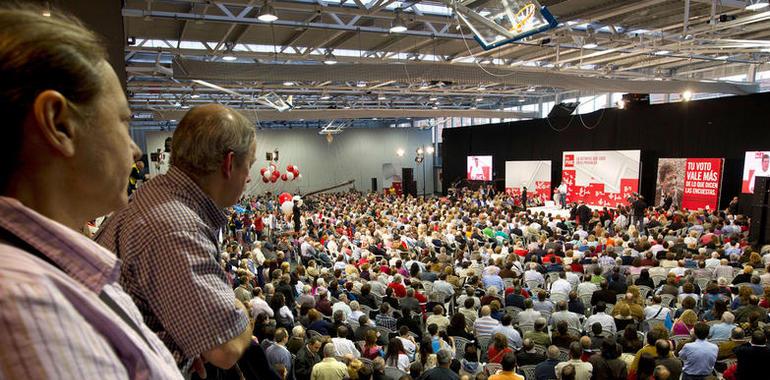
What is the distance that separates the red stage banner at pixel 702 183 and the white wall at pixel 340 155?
20.3 meters

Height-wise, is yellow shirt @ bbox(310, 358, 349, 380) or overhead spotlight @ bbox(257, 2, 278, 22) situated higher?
overhead spotlight @ bbox(257, 2, 278, 22)

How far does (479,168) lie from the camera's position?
24.8 m

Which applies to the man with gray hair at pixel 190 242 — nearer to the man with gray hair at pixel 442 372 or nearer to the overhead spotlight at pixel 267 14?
the man with gray hair at pixel 442 372

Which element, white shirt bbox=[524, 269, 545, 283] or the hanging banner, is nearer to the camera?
white shirt bbox=[524, 269, 545, 283]

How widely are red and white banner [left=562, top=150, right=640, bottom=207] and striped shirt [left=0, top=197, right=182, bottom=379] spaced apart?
18596 millimetres

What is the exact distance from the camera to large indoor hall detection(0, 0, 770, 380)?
1.73ft

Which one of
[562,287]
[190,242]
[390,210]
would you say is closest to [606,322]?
[562,287]

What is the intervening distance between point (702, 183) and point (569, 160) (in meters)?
5.42

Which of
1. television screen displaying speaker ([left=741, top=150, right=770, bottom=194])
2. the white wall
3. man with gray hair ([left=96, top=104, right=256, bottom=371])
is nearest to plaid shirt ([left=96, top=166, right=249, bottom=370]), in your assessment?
man with gray hair ([left=96, top=104, right=256, bottom=371])

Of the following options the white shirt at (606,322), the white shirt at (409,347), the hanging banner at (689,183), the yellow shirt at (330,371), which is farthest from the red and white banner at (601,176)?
the yellow shirt at (330,371)

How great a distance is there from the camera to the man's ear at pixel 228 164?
1229 mm

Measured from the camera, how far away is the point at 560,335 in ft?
16.4

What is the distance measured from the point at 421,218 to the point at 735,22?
9242 mm

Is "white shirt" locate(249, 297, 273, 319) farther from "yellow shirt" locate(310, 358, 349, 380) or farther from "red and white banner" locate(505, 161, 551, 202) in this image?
"red and white banner" locate(505, 161, 551, 202)
